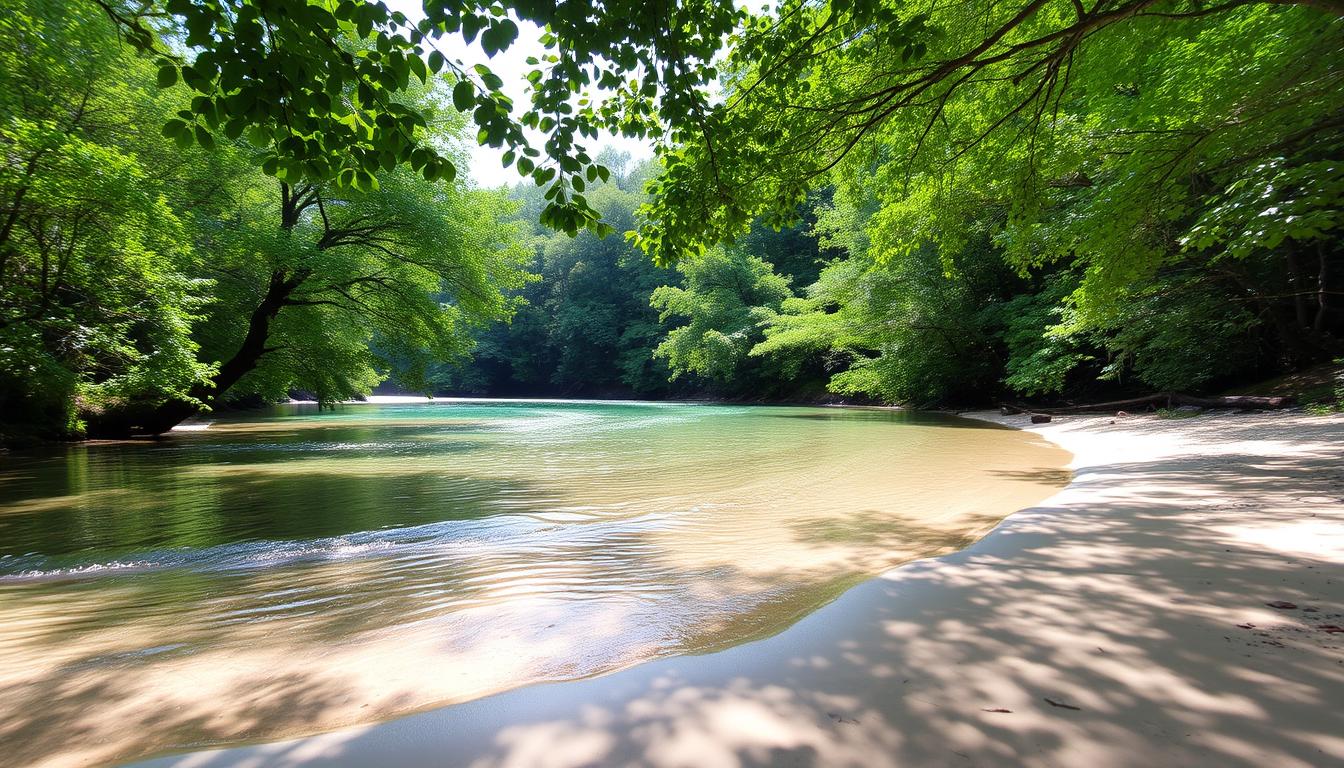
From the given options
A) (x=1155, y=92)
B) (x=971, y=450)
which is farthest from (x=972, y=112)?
(x=971, y=450)

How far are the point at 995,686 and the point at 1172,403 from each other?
15.2 metres

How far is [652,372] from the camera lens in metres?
49.1

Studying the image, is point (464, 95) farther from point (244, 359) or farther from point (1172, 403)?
point (1172, 403)

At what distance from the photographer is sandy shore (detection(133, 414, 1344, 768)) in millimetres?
1447

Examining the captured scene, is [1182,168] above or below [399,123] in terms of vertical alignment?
above

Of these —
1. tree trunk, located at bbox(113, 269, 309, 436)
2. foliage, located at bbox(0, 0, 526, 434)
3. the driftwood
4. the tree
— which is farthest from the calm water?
tree trunk, located at bbox(113, 269, 309, 436)

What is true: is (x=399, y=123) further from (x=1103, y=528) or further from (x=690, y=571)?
(x=1103, y=528)

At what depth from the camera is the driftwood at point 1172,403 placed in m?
9.98

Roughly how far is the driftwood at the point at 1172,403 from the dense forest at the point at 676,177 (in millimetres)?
636

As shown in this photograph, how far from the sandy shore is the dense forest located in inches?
96.9

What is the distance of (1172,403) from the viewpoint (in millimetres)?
12445

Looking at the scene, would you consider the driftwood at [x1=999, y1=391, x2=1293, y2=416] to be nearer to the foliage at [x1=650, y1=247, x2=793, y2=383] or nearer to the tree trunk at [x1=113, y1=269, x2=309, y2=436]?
the foliage at [x1=650, y1=247, x2=793, y2=383]

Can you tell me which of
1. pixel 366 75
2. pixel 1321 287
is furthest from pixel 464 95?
pixel 1321 287

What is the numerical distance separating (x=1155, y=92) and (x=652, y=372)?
141 feet
